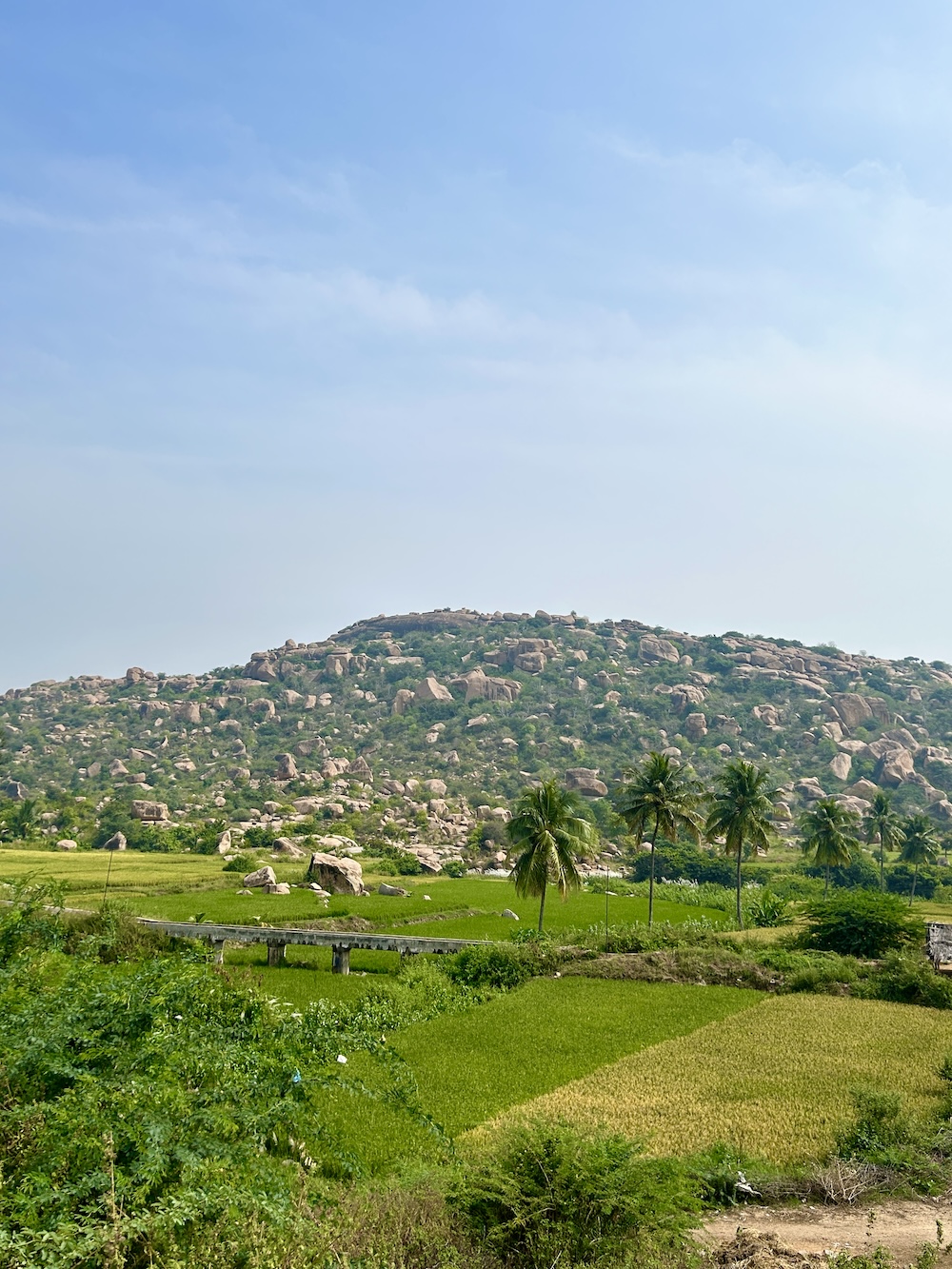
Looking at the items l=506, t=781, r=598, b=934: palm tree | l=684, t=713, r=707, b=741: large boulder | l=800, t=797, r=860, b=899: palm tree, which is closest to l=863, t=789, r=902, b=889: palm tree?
l=800, t=797, r=860, b=899: palm tree

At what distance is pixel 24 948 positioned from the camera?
49.3 ft

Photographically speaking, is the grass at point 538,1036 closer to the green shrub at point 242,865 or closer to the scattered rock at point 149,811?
the green shrub at point 242,865

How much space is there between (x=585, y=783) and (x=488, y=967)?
88.4 metres

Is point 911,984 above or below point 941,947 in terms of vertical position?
below

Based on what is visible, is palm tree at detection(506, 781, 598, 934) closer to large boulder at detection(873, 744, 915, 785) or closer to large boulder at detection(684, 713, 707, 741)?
large boulder at detection(873, 744, 915, 785)

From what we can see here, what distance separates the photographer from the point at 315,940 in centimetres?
3809

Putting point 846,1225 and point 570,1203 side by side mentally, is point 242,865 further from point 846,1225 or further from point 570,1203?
point 570,1203

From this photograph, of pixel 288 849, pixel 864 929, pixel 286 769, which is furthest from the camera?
pixel 286 769

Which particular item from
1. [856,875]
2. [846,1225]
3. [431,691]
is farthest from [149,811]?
[846,1225]

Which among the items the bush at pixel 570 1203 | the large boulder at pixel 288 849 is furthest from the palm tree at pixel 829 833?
the bush at pixel 570 1203

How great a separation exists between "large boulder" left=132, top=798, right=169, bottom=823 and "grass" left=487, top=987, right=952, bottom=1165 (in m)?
82.4

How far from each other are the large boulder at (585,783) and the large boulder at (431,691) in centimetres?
4247

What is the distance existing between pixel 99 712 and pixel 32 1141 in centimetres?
17047

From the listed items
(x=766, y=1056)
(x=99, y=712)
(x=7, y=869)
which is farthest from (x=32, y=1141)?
(x=99, y=712)
